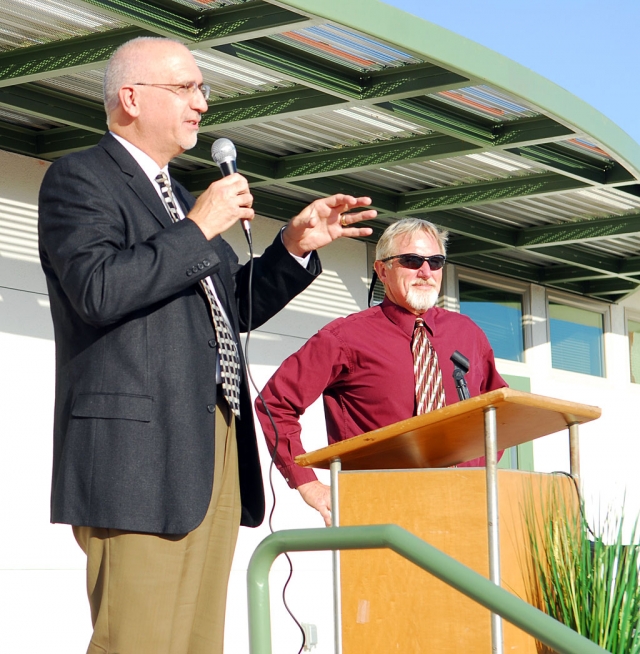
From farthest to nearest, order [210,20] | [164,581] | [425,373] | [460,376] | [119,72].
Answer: [210,20] < [425,373] < [460,376] < [119,72] < [164,581]

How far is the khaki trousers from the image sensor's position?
8.58ft

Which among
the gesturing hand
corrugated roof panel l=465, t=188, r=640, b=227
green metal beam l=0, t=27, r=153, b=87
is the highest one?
corrugated roof panel l=465, t=188, r=640, b=227

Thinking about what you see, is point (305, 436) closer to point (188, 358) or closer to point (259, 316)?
point (259, 316)

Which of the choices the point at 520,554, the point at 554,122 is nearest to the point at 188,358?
the point at 520,554

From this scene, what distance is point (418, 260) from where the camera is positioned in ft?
15.5

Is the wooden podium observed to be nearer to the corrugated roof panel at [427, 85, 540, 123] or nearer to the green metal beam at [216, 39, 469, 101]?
the green metal beam at [216, 39, 469, 101]

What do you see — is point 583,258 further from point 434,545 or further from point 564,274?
point 434,545

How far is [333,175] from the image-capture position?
765 cm

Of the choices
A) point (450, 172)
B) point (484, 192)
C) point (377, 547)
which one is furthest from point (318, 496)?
point (484, 192)

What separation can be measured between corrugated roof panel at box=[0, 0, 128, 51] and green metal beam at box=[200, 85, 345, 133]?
3.73ft

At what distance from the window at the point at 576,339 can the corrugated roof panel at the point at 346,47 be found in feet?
16.4

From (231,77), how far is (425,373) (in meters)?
2.22

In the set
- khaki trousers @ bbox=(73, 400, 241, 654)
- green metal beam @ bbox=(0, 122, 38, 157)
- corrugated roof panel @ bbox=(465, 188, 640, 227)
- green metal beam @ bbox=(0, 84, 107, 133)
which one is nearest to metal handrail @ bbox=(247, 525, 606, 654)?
khaki trousers @ bbox=(73, 400, 241, 654)

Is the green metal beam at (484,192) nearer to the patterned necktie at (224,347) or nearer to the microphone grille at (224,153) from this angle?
the microphone grille at (224,153)
